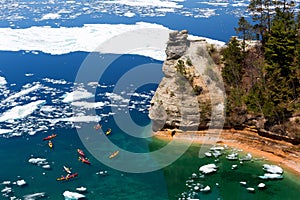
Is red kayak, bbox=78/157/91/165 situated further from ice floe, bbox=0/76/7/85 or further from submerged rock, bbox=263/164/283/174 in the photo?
ice floe, bbox=0/76/7/85

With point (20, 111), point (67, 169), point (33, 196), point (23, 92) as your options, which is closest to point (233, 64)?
point (67, 169)

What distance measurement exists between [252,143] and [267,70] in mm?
9789

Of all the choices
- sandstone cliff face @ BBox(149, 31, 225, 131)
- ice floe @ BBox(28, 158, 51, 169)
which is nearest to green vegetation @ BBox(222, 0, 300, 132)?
sandstone cliff face @ BBox(149, 31, 225, 131)

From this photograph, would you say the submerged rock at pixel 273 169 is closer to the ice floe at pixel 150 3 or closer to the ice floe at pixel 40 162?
the ice floe at pixel 40 162

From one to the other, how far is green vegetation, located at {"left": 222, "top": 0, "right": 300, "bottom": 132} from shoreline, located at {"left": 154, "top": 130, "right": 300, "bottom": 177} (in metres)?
2.41

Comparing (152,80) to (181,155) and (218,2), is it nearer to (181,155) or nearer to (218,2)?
(181,155)

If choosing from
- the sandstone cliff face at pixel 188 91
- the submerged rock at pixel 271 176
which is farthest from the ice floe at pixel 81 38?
the submerged rock at pixel 271 176

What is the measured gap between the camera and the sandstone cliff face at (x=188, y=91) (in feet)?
192

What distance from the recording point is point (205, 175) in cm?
4909

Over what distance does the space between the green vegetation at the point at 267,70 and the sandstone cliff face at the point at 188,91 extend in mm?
2100

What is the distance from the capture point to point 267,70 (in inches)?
2186

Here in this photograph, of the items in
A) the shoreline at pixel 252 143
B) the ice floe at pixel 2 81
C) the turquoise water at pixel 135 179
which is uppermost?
the ice floe at pixel 2 81

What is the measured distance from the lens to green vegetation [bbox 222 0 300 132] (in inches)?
2106

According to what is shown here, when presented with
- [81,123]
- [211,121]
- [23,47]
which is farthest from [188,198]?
[23,47]
